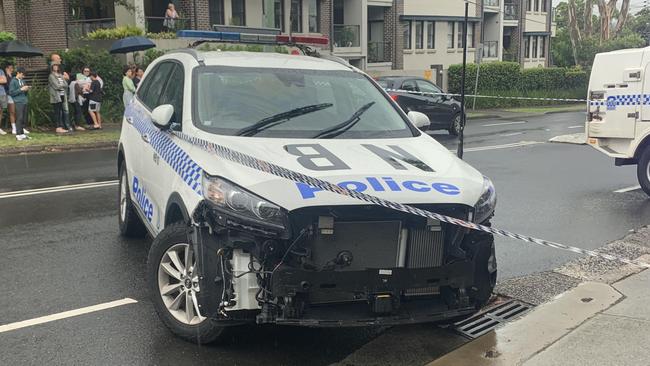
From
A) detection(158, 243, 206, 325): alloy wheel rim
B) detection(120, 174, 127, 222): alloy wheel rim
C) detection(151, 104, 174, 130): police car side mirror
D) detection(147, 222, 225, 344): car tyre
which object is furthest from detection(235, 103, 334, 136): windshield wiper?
detection(120, 174, 127, 222): alloy wheel rim

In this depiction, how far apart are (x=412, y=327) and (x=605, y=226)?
4182mm

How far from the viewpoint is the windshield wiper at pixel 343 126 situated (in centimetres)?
481

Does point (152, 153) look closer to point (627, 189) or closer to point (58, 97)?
point (627, 189)

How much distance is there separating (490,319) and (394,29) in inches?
1309

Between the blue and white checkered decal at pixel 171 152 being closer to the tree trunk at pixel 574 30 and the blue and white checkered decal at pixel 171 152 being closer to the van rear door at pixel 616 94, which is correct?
the van rear door at pixel 616 94

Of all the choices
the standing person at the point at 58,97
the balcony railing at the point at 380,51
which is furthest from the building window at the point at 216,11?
the standing person at the point at 58,97

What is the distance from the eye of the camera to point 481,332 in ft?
15.4

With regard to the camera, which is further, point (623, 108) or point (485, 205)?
point (623, 108)

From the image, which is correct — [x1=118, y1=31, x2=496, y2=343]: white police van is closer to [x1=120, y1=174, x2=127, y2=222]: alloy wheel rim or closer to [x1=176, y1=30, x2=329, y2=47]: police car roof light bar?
[x1=176, y1=30, x2=329, y2=47]: police car roof light bar

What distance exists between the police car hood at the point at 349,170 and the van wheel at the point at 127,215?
7.46 feet

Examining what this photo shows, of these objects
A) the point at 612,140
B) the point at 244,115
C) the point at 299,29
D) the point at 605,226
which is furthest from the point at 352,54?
the point at 244,115

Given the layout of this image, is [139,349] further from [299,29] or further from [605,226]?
[299,29]

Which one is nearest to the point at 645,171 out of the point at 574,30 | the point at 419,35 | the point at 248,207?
the point at 248,207

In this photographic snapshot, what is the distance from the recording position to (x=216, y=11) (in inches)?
1125
